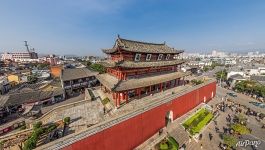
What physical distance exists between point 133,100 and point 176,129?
733 centimetres

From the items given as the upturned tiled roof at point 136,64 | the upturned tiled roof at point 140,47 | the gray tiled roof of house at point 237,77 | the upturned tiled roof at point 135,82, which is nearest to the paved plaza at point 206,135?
the upturned tiled roof at point 135,82

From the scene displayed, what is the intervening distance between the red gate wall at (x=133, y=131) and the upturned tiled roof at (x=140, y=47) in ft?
26.9

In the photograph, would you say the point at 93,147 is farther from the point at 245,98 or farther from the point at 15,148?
the point at 245,98

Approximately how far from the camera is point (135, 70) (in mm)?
20625

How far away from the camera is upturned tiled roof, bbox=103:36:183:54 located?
2087cm

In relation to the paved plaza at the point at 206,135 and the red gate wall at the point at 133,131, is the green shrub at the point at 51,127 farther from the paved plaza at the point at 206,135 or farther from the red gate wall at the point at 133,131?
the paved plaza at the point at 206,135

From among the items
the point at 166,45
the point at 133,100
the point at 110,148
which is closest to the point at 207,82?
the point at 166,45

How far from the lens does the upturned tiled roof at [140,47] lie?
2087 centimetres

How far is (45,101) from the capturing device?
33375 millimetres

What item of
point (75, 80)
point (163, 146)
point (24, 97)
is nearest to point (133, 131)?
point (163, 146)

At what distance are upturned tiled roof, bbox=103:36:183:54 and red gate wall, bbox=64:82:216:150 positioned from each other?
819 centimetres

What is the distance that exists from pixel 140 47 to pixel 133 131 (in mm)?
13017

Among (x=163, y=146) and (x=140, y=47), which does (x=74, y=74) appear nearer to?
(x=140, y=47)

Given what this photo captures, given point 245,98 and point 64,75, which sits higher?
point 64,75
